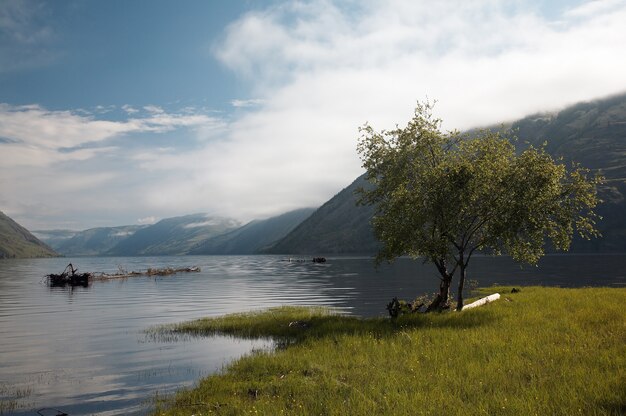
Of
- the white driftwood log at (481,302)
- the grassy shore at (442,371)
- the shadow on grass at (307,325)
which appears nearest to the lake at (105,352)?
the shadow on grass at (307,325)

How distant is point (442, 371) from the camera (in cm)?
1917

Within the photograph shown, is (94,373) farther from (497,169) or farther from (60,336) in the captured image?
(497,169)

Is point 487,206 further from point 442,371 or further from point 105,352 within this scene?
point 105,352

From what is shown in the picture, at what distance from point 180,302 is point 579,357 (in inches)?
2329

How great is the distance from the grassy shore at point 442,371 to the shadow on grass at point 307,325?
0.72ft

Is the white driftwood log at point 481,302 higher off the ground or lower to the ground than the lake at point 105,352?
higher

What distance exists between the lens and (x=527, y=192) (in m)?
34.1

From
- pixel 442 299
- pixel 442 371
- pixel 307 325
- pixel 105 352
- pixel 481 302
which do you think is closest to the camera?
pixel 442 371

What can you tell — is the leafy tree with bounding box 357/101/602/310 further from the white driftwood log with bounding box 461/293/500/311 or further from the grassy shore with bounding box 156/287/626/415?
the grassy shore with bounding box 156/287/626/415

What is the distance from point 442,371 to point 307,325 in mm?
19532

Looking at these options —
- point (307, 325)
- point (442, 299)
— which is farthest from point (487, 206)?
point (307, 325)

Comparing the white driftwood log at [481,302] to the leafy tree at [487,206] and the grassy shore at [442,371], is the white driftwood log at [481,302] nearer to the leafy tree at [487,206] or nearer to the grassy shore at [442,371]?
the leafy tree at [487,206]

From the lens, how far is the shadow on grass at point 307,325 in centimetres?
3061

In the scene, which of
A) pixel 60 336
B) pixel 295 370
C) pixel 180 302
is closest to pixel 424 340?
pixel 295 370
